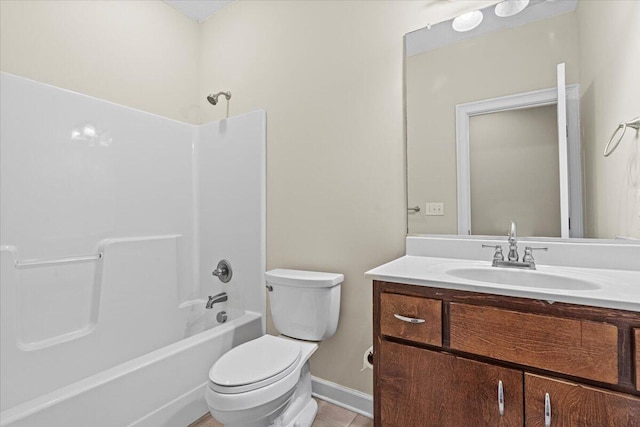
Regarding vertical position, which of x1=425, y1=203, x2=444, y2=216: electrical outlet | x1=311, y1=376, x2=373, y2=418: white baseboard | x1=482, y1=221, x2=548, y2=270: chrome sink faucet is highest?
x1=425, y1=203, x2=444, y2=216: electrical outlet

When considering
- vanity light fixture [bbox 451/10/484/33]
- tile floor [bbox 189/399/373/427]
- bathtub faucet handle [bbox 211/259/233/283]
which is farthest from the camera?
bathtub faucet handle [bbox 211/259/233/283]

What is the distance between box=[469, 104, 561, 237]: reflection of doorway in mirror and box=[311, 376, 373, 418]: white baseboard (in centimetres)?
107

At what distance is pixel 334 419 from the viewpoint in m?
1.69

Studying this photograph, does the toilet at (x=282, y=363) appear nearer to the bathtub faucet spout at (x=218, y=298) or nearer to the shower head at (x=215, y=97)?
the bathtub faucet spout at (x=218, y=298)

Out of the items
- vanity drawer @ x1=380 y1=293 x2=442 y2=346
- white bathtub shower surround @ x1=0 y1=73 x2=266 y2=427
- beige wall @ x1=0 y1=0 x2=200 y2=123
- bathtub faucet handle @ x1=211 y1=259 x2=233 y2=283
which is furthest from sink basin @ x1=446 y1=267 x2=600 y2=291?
beige wall @ x1=0 y1=0 x2=200 y2=123

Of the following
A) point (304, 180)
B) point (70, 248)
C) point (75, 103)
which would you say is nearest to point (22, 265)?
point (70, 248)

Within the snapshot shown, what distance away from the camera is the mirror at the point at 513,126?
4.15 feet

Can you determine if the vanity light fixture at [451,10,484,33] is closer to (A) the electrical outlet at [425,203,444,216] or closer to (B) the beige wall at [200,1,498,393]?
(B) the beige wall at [200,1,498,393]

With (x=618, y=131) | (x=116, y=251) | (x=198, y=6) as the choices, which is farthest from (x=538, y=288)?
(x=198, y=6)

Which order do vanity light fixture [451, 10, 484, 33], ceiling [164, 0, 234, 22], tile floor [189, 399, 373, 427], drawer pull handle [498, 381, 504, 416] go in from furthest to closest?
ceiling [164, 0, 234, 22] → tile floor [189, 399, 373, 427] → vanity light fixture [451, 10, 484, 33] → drawer pull handle [498, 381, 504, 416]

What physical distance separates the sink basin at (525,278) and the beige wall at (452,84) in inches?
11.5

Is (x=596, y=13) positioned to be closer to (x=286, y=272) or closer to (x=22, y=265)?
(x=286, y=272)

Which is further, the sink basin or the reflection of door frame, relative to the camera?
the reflection of door frame

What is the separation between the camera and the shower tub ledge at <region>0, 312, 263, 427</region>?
46.6 inches
